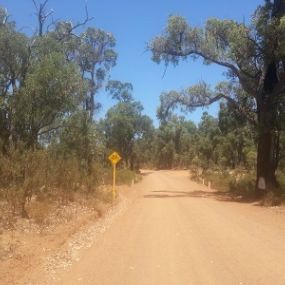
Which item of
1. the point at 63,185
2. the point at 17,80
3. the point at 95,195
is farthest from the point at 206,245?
the point at 17,80

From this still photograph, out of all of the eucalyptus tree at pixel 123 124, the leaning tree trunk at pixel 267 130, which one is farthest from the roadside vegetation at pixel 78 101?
the eucalyptus tree at pixel 123 124

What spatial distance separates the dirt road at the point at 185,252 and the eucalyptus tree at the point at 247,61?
8.83m

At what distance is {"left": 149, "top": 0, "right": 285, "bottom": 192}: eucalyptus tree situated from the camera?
2455 centimetres

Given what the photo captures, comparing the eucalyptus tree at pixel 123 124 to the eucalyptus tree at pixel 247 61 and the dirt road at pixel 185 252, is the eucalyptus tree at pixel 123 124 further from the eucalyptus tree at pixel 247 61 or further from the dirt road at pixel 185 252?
the dirt road at pixel 185 252

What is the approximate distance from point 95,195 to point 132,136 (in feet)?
142

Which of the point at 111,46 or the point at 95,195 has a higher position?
the point at 111,46

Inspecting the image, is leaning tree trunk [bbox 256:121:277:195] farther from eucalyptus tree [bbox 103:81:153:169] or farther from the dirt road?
eucalyptus tree [bbox 103:81:153:169]

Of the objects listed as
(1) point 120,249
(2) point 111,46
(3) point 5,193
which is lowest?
(1) point 120,249

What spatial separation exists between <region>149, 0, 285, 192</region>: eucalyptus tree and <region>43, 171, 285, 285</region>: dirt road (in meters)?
8.83

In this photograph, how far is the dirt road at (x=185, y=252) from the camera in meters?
8.49

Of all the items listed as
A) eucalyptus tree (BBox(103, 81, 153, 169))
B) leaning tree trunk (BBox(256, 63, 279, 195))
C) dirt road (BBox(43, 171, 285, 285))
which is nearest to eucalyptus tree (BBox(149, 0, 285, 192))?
leaning tree trunk (BBox(256, 63, 279, 195))

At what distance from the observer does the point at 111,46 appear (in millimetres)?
45125

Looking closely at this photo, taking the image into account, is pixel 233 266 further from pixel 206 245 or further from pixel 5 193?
pixel 5 193

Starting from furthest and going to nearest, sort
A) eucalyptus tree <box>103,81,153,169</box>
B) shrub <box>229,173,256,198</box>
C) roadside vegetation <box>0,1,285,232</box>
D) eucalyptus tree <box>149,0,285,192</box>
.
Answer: eucalyptus tree <box>103,81,153,169</box> → shrub <box>229,173,256,198</box> → eucalyptus tree <box>149,0,285,192</box> → roadside vegetation <box>0,1,285,232</box>
